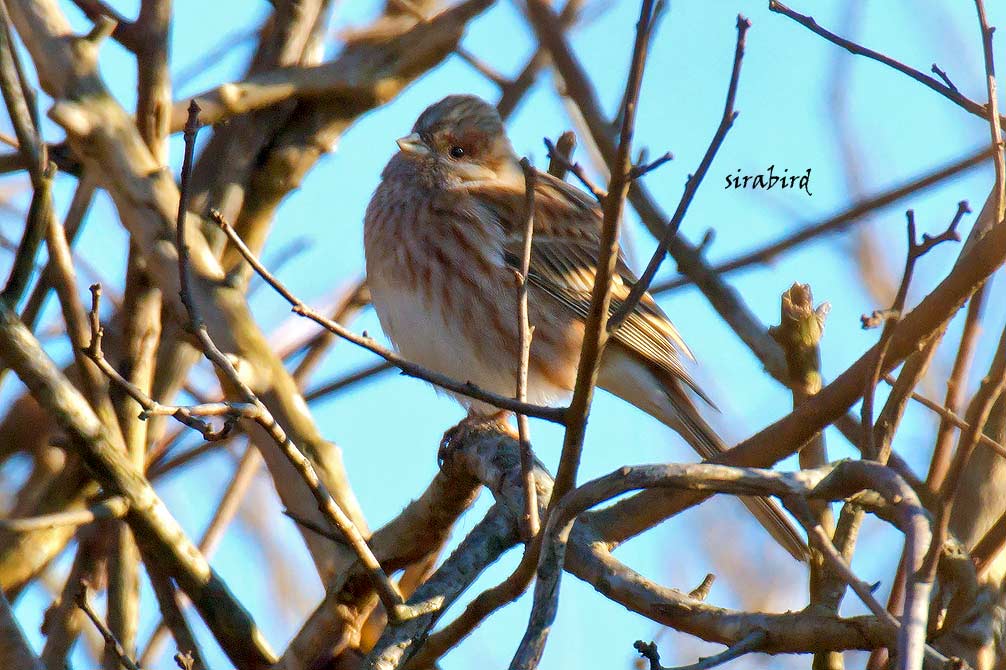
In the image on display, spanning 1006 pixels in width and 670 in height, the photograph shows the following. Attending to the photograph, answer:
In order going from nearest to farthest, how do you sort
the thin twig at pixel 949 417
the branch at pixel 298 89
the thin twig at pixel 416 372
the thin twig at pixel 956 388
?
the thin twig at pixel 416 372 < the thin twig at pixel 949 417 < the thin twig at pixel 956 388 < the branch at pixel 298 89

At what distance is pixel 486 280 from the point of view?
4855 millimetres

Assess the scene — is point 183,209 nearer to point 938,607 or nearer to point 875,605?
point 875,605

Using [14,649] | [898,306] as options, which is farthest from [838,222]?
[14,649]

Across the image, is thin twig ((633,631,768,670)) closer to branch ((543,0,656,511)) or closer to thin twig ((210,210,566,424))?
branch ((543,0,656,511))

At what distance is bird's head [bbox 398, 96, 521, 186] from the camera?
5320 millimetres

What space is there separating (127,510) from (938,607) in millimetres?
2087

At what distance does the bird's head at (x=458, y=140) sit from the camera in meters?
5.32

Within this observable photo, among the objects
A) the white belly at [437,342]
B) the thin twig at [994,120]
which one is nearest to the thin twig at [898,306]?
the thin twig at [994,120]

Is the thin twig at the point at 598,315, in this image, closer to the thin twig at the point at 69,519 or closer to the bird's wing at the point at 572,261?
the thin twig at the point at 69,519

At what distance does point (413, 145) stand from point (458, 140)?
0.26 m

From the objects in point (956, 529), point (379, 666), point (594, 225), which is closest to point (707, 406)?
point (594, 225)

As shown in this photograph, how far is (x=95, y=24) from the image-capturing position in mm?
4059

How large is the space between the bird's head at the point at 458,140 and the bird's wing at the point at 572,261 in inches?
5.8

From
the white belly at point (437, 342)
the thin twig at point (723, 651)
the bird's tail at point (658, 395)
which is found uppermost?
the bird's tail at point (658, 395)
